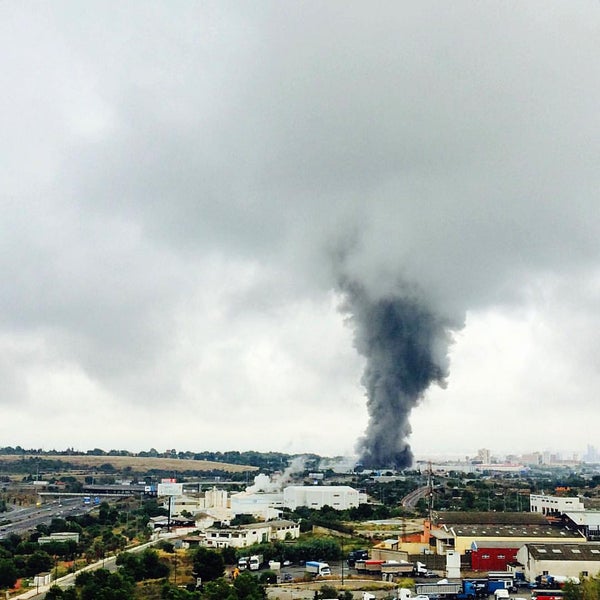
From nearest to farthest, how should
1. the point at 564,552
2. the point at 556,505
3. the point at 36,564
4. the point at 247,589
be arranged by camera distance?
the point at 247,589 < the point at 564,552 < the point at 36,564 < the point at 556,505

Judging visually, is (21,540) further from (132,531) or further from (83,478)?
(83,478)

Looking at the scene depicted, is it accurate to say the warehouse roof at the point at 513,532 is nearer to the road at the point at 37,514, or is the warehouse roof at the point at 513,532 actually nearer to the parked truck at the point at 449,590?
the parked truck at the point at 449,590

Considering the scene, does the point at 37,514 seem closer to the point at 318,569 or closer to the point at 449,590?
the point at 318,569

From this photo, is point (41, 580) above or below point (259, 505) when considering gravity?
below

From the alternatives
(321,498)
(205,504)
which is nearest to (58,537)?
(205,504)

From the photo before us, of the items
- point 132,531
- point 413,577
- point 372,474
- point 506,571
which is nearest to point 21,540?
point 132,531
